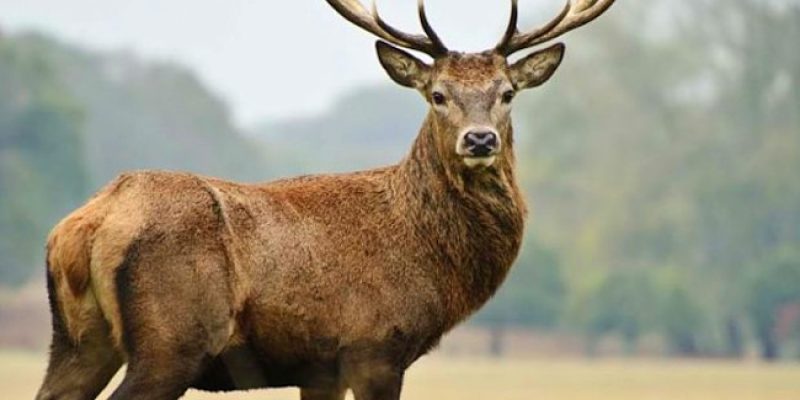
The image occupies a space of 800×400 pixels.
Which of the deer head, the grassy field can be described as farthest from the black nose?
the grassy field

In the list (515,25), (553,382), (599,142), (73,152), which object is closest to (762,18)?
(599,142)

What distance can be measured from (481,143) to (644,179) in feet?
257

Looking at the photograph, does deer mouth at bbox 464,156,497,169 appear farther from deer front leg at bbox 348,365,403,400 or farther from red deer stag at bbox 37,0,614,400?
deer front leg at bbox 348,365,403,400

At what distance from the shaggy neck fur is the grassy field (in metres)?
18.1

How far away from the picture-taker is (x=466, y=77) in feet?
43.9

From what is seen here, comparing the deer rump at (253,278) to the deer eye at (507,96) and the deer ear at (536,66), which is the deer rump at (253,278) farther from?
the deer ear at (536,66)

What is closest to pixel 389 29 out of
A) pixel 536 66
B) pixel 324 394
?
pixel 536 66

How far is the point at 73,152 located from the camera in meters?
87.0

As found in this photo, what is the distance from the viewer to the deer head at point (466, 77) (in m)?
13.1

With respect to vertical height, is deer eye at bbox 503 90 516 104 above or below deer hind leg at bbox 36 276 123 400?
above

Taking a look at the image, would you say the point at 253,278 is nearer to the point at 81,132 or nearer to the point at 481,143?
the point at 481,143

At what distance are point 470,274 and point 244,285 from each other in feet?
5.47

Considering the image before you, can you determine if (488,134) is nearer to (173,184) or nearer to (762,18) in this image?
(173,184)

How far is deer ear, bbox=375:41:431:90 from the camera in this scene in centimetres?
1372
